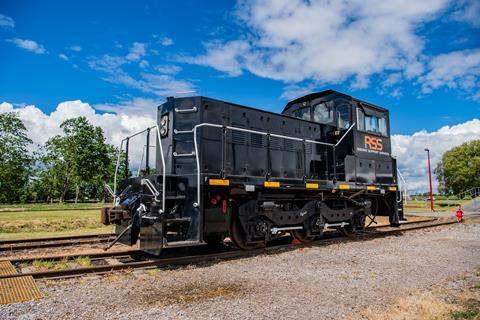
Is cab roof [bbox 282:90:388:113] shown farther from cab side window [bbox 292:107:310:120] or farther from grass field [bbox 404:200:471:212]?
grass field [bbox 404:200:471:212]

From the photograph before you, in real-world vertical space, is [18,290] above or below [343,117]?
below

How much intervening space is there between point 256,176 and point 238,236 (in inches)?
55.5

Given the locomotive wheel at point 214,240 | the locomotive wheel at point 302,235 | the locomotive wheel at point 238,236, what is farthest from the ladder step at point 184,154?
the locomotive wheel at point 302,235

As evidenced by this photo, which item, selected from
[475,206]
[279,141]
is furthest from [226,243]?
[475,206]

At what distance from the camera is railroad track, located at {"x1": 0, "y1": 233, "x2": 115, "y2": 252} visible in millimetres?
8383

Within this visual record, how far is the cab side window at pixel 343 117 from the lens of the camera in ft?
32.3

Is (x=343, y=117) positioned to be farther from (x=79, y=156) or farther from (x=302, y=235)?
(x=79, y=156)

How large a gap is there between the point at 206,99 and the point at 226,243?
12.8 feet

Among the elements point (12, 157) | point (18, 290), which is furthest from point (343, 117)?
point (12, 157)

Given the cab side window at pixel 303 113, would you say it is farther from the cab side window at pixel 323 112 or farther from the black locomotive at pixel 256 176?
the cab side window at pixel 323 112

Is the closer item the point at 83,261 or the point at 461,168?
the point at 83,261

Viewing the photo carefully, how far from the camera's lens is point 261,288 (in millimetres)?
4828

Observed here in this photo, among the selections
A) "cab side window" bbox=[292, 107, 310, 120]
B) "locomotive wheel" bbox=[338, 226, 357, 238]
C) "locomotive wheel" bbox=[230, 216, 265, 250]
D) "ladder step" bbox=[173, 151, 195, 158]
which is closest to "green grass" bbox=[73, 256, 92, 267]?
"ladder step" bbox=[173, 151, 195, 158]

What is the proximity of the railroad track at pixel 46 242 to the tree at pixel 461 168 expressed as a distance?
5696 centimetres
